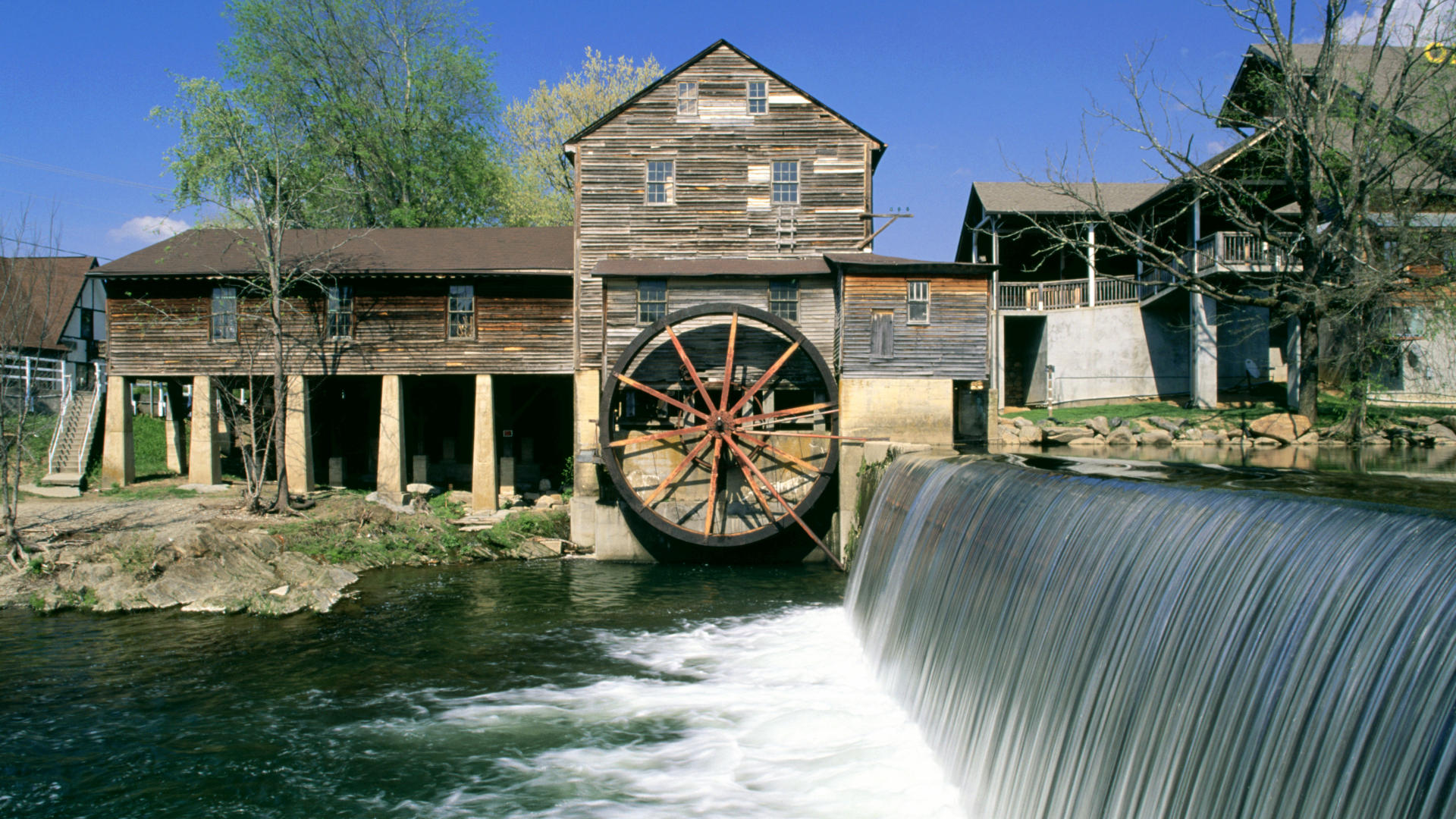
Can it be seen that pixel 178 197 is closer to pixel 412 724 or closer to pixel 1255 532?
pixel 412 724

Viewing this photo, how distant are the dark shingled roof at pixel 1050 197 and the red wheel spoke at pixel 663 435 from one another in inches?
576

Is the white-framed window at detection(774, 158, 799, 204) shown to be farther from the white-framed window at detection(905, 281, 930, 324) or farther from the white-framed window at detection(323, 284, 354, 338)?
the white-framed window at detection(323, 284, 354, 338)

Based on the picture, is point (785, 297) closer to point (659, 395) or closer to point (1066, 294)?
point (659, 395)

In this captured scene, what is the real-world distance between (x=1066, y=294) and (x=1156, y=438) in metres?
8.06

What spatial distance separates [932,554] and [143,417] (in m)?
31.1

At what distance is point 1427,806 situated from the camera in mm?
2820

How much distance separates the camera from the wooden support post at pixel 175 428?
22.7 m

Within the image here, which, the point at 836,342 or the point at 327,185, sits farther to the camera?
the point at 327,185

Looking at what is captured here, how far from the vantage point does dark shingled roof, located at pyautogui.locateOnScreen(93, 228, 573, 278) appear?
19.7 meters

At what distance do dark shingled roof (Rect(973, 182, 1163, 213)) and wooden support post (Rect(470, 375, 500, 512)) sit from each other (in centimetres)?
1624

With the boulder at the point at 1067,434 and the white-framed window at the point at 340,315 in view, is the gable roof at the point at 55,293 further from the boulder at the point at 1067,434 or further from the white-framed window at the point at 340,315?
the boulder at the point at 1067,434

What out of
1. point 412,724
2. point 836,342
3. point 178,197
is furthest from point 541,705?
point 178,197

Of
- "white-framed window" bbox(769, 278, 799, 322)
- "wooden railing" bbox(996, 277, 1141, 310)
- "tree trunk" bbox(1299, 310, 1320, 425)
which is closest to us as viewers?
"white-framed window" bbox(769, 278, 799, 322)

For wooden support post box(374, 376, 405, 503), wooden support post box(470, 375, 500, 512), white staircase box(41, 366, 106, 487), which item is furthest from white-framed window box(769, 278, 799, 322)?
white staircase box(41, 366, 106, 487)
